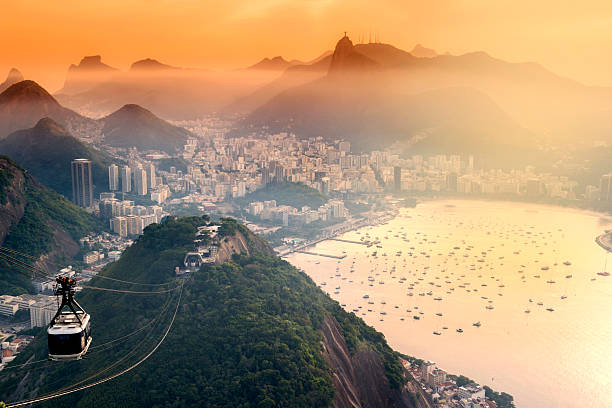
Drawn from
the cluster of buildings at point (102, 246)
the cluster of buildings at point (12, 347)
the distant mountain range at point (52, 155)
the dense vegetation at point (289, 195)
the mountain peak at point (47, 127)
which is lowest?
the cluster of buildings at point (12, 347)

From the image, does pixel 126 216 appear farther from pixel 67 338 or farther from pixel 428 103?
pixel 428 103

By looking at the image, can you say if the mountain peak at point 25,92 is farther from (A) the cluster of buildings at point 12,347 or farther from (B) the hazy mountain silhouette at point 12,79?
(A) the cluster of buildings at point 12,347

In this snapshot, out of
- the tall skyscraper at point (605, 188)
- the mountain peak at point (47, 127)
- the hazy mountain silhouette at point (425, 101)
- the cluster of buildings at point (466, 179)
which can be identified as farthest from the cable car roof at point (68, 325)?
the hazy mountain silhouette at point (425, 101)

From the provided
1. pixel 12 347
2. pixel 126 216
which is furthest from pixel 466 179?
pixel 12 347

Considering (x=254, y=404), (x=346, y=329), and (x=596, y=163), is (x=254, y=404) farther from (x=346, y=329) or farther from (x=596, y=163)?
(x=596, y=163)

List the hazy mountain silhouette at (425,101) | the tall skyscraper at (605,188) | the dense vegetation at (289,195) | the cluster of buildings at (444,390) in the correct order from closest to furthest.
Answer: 1. the cluster of buildings at (444,390)
2. the dense vegetation at (289,195)
3. the tall skyscraper at (605,188)
4. the hazy mountain silhouette at (425,101)

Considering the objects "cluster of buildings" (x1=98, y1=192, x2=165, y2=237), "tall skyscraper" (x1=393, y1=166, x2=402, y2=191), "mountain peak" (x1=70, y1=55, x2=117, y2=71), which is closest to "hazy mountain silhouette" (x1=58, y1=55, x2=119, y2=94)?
"mountain peak" (x1=70, y1=55, x2=117, y2=71)

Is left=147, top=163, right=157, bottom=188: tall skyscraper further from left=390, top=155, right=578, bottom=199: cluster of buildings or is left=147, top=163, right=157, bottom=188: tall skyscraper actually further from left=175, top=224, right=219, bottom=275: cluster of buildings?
left=175, top=224, right=219, bottom=275: cluster of buildings
